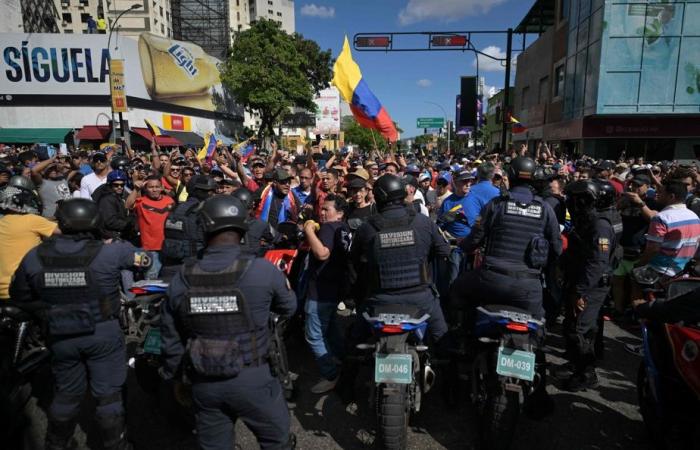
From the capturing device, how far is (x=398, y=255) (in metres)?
3.22

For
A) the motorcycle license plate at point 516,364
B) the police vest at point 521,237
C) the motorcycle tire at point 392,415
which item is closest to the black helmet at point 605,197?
the police vest at point 521,237

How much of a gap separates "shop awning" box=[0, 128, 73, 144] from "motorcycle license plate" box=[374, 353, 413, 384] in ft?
120

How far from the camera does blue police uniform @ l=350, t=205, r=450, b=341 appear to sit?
3.21m

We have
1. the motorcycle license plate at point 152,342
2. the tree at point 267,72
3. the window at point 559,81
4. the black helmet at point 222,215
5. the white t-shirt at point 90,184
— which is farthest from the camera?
the tree at point 267,72

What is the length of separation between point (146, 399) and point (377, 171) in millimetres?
5294

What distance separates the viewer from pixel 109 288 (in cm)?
292

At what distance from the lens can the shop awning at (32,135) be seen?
103ft

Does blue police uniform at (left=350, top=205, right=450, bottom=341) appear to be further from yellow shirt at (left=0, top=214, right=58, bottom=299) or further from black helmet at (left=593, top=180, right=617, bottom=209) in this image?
yellow shirt at (left=0, top=214, right=58, bottom=299)

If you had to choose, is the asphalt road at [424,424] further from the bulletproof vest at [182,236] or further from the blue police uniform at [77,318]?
the bulletproof vest at [182,236]

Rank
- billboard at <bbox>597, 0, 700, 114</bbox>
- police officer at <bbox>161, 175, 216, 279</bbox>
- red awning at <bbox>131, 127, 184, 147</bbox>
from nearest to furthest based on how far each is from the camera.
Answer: police officer at <bbox>161, 175, 216, 279</bbox> < billboard at <bbox>597, 0, 700, 114</bbox> < red awning at <bbox>131, 127, 184, 147</bbox>

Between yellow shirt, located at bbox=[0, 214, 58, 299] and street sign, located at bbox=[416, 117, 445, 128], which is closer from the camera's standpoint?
yellow shirt, located at bbox=[0, 214, 58, 299]

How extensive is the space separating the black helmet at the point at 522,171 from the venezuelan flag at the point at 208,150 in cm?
921

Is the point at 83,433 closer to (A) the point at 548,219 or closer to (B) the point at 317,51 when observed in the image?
(A) the point at 548,219

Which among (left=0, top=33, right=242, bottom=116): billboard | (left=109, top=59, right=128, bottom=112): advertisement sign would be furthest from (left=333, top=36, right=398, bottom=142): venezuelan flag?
(left=0, top=33, right=242, bottom=116): billboard
